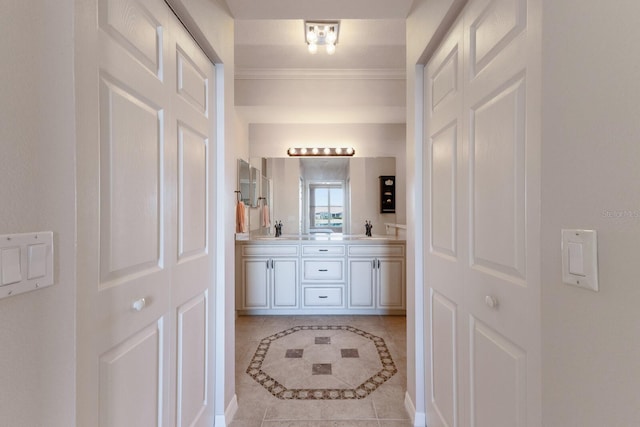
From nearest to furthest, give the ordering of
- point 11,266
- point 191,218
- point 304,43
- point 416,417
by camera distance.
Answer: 1. point 11,266
2. point 191,218
3. point 416,417
4. point 304,43

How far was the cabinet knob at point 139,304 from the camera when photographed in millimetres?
920

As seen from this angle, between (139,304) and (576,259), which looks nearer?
(576,259)

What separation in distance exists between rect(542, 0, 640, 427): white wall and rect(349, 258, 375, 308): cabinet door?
2641 millimetres

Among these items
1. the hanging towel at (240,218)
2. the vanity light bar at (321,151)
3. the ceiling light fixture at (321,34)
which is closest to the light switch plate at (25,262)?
the ceiling light fixture at (321,34)

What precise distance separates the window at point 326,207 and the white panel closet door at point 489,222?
247 centimetres

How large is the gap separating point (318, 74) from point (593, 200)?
2998mm

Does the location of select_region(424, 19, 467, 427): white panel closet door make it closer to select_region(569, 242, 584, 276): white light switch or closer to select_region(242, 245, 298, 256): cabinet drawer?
select_region(569, 242, 584, 276): white light switch

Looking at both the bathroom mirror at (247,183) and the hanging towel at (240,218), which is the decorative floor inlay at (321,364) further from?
the bathroom mirror at (247,183)

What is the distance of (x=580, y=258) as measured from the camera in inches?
23.5

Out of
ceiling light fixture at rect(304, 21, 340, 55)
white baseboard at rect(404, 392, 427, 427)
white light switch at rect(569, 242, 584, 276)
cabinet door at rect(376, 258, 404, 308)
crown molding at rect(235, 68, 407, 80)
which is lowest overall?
white baseboard at rect(404, 392, 427, 427)

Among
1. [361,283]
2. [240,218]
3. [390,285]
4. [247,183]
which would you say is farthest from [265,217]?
[390,285]

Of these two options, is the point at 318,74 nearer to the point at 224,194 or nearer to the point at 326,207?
the point at 326,207

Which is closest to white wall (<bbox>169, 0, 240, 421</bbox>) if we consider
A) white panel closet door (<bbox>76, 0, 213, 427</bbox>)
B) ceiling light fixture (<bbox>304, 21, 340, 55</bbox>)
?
white panel closet door (<bbox>76, 0, 213, 427</bbox>)

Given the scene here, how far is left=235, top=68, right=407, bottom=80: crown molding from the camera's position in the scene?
3.11 metres
